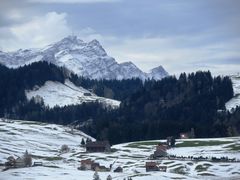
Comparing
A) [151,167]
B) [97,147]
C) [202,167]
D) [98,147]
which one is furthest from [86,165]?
[97,147]

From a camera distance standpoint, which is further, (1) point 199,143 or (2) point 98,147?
(2) point 98,147

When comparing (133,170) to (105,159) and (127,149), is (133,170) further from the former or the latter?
(127,149)

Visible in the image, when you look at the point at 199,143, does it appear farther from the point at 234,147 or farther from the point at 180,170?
the point at 180,170

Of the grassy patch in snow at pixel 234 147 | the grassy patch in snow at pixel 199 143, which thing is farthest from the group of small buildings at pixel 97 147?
the grassy patch in snow at pixel 234 147

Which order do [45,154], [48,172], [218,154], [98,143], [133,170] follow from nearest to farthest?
[48,172] → [133,170] → [218,154] → [45,154] → [98,143]

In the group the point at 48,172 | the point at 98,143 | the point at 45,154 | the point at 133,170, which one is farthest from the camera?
the point at 98,143

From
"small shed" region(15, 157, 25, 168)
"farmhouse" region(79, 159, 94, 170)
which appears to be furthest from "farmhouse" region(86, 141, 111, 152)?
"small shed" region(15, 157, 25, 168)

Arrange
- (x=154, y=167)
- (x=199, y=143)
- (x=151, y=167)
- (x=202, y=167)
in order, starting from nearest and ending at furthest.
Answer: (x=151, y=167) → (x=154, y=167) → (x=202, y=167) → (x=199, y=143)

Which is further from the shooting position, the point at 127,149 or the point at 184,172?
the point at 127,149

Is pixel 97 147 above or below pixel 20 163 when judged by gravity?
above

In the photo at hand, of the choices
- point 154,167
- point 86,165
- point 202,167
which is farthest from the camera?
point 86,165

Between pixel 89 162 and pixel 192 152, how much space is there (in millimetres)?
37303

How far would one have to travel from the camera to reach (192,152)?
176 metres

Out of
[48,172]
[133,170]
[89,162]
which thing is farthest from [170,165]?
[48,172]
